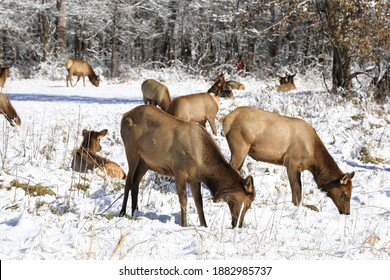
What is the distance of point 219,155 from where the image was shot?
24.1 ft

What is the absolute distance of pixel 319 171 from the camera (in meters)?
9.67

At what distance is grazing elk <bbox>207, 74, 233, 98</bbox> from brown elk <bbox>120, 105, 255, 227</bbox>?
469 inches

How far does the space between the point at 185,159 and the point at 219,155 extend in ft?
1.35

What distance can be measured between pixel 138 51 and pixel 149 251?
2044 inches

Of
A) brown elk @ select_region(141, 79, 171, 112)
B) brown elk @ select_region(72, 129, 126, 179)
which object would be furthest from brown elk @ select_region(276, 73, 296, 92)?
brown elk @ select_region(72, 129, 126, 179)

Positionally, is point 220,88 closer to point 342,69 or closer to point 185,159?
point 342,69

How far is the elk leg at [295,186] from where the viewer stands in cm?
946

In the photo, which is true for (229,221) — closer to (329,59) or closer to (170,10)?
(329,59)

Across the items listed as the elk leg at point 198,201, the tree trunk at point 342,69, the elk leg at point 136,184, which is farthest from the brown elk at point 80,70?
the elk leg at point 198,201

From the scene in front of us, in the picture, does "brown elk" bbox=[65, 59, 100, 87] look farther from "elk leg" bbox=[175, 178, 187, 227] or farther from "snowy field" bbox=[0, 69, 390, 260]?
"elk leg" bbox=[175, 178, 187, 227]

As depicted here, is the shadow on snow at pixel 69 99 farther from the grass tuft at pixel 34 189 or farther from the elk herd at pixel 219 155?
the grass tuft at pixel 34 189

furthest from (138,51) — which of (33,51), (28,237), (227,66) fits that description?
(28,237)

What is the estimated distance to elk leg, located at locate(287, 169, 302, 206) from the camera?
31.0 feet

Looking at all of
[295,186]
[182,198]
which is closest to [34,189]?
[182,198]
